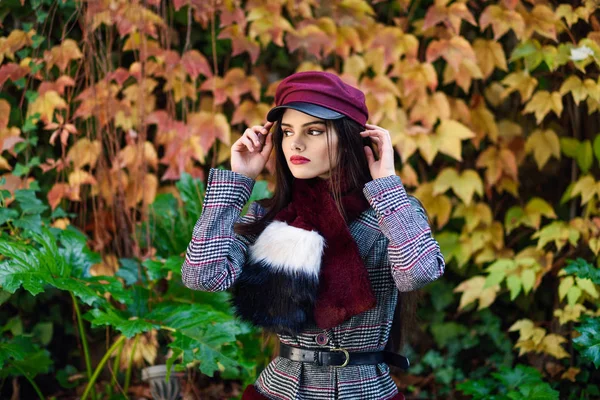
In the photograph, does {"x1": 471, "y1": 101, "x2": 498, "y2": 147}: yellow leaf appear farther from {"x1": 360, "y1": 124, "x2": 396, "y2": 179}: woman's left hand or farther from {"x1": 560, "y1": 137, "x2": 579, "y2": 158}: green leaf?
{"x1": 360, "y1": 124, "x2": 396, "y2": 179}: woman's left hand

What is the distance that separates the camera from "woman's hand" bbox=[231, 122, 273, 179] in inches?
81.0

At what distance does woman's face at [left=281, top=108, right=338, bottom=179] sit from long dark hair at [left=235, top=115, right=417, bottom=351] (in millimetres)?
15

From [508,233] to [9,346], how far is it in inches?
93.6

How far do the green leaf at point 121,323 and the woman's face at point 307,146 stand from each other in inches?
36.5

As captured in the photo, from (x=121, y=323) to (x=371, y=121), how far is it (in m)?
1.54

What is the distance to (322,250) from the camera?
1.91 m

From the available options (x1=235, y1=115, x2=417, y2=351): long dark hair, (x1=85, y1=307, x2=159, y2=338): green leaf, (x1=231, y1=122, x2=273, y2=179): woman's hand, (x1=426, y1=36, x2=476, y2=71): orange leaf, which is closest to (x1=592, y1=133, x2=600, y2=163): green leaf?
(x1=426, y1=36, x2=476, y2=71): orange leaf

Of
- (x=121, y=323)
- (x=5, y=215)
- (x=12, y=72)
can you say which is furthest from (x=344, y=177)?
(x=12, y=72)

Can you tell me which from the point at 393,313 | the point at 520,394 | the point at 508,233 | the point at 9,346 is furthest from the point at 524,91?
the point at 9,346

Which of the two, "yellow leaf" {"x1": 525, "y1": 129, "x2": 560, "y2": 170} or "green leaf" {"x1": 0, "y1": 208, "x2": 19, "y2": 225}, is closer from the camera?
"green leaf" {"x1": 0, "y1": 208, "x2": 19, "y2": 225}

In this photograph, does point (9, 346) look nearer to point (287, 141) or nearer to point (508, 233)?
point (287, 141)

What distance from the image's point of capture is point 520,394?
279 centimetres

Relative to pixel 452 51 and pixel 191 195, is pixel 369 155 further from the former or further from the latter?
pixel 452 51

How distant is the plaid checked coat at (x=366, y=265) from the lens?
6.02 feet
